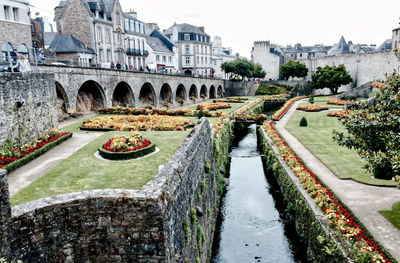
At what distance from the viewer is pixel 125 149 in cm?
1705

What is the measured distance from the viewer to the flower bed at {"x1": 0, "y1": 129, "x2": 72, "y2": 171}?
1449 centimetres

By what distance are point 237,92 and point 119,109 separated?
48347 millimetres

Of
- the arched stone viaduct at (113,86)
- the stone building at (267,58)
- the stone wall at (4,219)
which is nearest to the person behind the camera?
the stone wall at (4,219)

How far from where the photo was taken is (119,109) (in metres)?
34.2

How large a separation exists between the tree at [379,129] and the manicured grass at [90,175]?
8.38 m

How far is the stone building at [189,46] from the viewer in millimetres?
77062

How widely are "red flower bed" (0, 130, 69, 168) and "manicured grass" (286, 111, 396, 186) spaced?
14.8 meters

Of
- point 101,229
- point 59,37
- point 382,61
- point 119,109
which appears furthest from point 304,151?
point 382,61

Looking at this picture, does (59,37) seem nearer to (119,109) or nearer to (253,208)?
(119,109)

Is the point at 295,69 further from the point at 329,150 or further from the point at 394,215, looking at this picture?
the point at 394,215

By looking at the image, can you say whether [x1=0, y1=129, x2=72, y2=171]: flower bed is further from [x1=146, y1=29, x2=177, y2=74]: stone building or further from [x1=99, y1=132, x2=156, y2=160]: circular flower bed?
[x1=146, y1=29, x2=177, y2=74]: stone building

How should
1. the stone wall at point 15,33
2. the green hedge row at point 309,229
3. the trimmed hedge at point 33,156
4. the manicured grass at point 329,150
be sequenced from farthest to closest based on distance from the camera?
the stone wall at point 15,33 → the manicured grass at point 329,150 → the trimmed hedge at point 33,156 → the green hedge row at point 309,229

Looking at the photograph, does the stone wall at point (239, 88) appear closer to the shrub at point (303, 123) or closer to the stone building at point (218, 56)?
the stone building at point (218, 56)

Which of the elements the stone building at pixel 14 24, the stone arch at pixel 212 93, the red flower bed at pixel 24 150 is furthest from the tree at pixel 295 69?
the red flower bed at pixel 24 150
